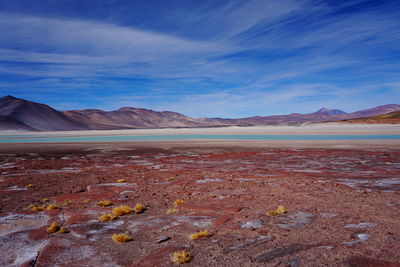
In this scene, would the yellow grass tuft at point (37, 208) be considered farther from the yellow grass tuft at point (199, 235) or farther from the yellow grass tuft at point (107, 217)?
the yellow grass tuft at point (199, 235)

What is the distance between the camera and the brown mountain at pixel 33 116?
145250mm

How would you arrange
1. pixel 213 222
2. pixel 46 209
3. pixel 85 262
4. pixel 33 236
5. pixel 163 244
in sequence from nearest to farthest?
pixel 85 262, pixel 163 244, pixel 33 236, pixel 213 222, pixel 46 209

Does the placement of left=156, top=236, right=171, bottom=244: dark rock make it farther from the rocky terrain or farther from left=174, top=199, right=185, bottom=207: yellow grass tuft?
left=174, top=199, right=185, bottom=207: yellow grass tuft

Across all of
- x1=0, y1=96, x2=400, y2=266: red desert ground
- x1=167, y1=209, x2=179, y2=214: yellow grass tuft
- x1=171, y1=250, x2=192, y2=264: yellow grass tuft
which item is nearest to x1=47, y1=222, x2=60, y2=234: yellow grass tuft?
x1=0, y1=96, x2=400, y2=266: red desert ground

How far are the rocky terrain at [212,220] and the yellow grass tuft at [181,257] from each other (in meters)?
0.07

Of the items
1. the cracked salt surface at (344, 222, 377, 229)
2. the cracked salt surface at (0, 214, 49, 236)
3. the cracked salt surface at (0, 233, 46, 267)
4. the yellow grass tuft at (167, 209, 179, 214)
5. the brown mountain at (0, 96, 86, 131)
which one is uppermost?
the brown mountain at (0, 96, 86, 131)

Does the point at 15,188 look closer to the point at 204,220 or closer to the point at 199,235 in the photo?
the point at 204,220

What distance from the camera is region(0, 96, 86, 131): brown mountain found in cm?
14525

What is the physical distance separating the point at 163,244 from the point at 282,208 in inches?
120

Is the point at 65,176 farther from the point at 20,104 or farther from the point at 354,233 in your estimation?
the point at 20,104

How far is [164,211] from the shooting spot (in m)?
7.40

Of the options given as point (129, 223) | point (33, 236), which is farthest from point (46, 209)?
point (129, 223)

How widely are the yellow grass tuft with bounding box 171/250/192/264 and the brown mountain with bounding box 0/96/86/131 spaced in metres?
146

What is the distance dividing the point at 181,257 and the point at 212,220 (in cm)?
198
